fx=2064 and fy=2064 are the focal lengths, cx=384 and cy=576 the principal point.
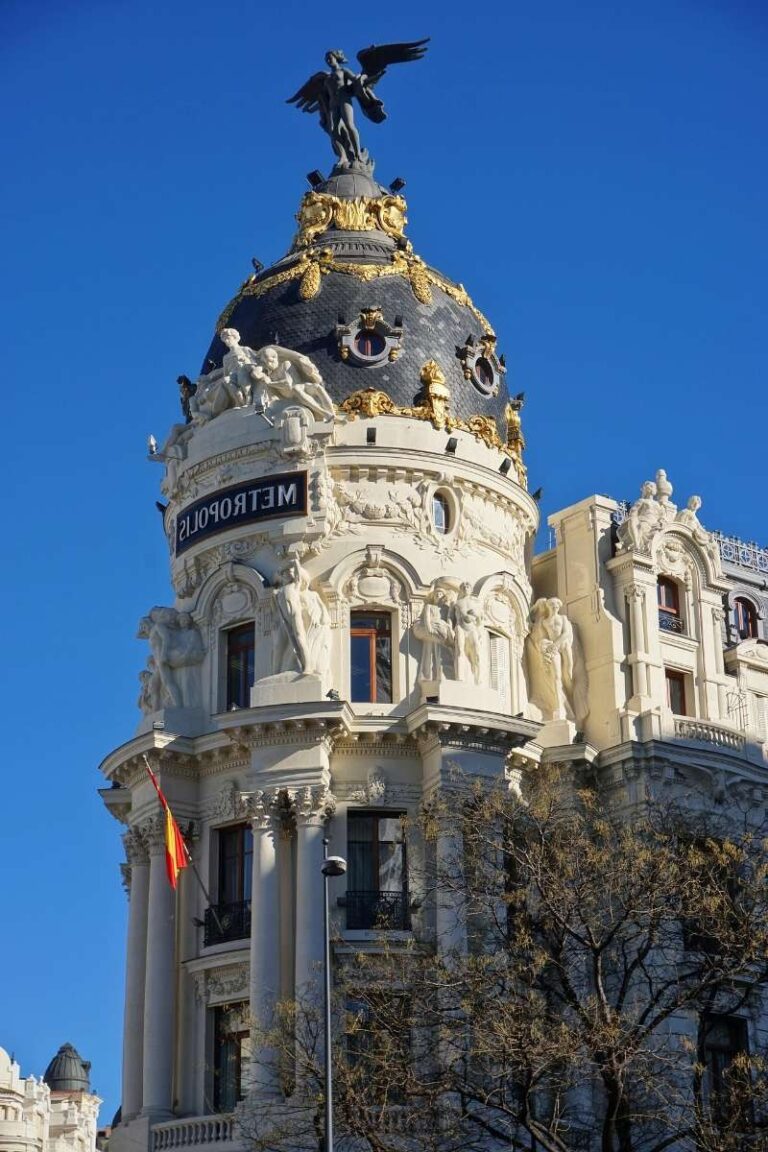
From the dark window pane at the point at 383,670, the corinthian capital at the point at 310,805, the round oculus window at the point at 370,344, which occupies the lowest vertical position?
the corinthian capital at the point at 310,805

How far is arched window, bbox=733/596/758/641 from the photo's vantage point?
208ft

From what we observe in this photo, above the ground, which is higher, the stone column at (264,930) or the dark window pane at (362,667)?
the dark window pane at (362,667)

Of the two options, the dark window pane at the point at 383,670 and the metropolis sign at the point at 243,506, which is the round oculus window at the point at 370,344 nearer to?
the metropolis sign at the point at 243,506

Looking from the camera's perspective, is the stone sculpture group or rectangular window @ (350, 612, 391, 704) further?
rectangular window @ (350, 612, 391, 704)

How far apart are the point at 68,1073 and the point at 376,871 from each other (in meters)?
67.4

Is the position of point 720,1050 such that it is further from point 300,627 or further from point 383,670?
point 300,627

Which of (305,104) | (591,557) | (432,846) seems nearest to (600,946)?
(432,846)

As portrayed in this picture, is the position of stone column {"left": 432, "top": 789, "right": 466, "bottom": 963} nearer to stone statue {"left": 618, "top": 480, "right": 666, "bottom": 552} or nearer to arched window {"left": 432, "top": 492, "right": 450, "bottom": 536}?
arched window {"left": 432, "top": 492, "right": 450, "bottom": 536}

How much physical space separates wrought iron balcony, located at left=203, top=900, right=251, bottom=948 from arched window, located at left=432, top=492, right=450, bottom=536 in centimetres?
1118

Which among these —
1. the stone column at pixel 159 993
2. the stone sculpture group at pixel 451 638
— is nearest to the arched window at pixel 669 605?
the stone sculpture group at pixel 451 638

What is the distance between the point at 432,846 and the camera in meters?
50.3

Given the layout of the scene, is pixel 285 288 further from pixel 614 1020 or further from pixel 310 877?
pixel 614 1020

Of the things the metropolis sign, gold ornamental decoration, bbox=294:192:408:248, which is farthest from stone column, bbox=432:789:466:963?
gold ornamental decoration, bbox=294:192:408:248

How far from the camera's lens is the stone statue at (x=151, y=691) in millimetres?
54531
